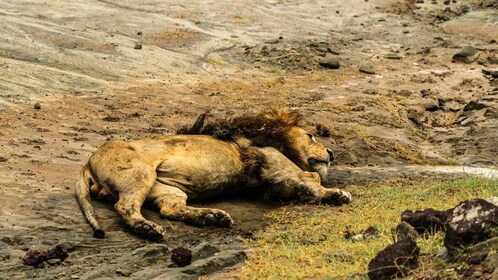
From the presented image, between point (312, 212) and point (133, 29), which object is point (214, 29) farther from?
point (312, 212)

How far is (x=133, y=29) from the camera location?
768 inches

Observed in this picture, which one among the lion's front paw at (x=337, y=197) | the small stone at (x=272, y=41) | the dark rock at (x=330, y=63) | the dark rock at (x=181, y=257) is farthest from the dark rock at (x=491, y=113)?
the dark rock at (x=181, y=257)

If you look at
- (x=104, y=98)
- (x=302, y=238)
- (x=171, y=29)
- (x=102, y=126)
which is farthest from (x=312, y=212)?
(x=171, y=29)

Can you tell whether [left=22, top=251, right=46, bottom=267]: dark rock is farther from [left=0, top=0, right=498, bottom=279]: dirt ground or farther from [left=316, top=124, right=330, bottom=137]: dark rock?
[left=316, top=124, right=330, bottom=137]: dark rock

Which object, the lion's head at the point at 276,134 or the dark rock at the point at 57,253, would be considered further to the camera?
the lion's head at the point at 276,134

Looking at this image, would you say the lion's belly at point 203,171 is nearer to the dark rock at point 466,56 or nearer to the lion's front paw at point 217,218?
the lion's front paw at point 217,218

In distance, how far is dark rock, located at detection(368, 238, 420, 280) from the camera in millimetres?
5227

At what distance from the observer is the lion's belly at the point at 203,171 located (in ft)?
27.9

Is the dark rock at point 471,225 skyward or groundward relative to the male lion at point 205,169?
skyward

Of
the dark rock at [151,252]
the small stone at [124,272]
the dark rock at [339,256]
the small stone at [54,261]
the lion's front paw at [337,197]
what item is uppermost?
the dark rock at [339,256]

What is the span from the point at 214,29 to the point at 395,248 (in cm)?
1621

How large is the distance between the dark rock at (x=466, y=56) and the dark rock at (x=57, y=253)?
1471 cm

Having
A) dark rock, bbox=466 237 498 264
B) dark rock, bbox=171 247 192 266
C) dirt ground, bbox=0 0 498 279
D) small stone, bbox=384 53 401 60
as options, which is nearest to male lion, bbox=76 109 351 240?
dirt ground, bbox=0 0 498 279

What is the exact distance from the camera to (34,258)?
6.43 meters
